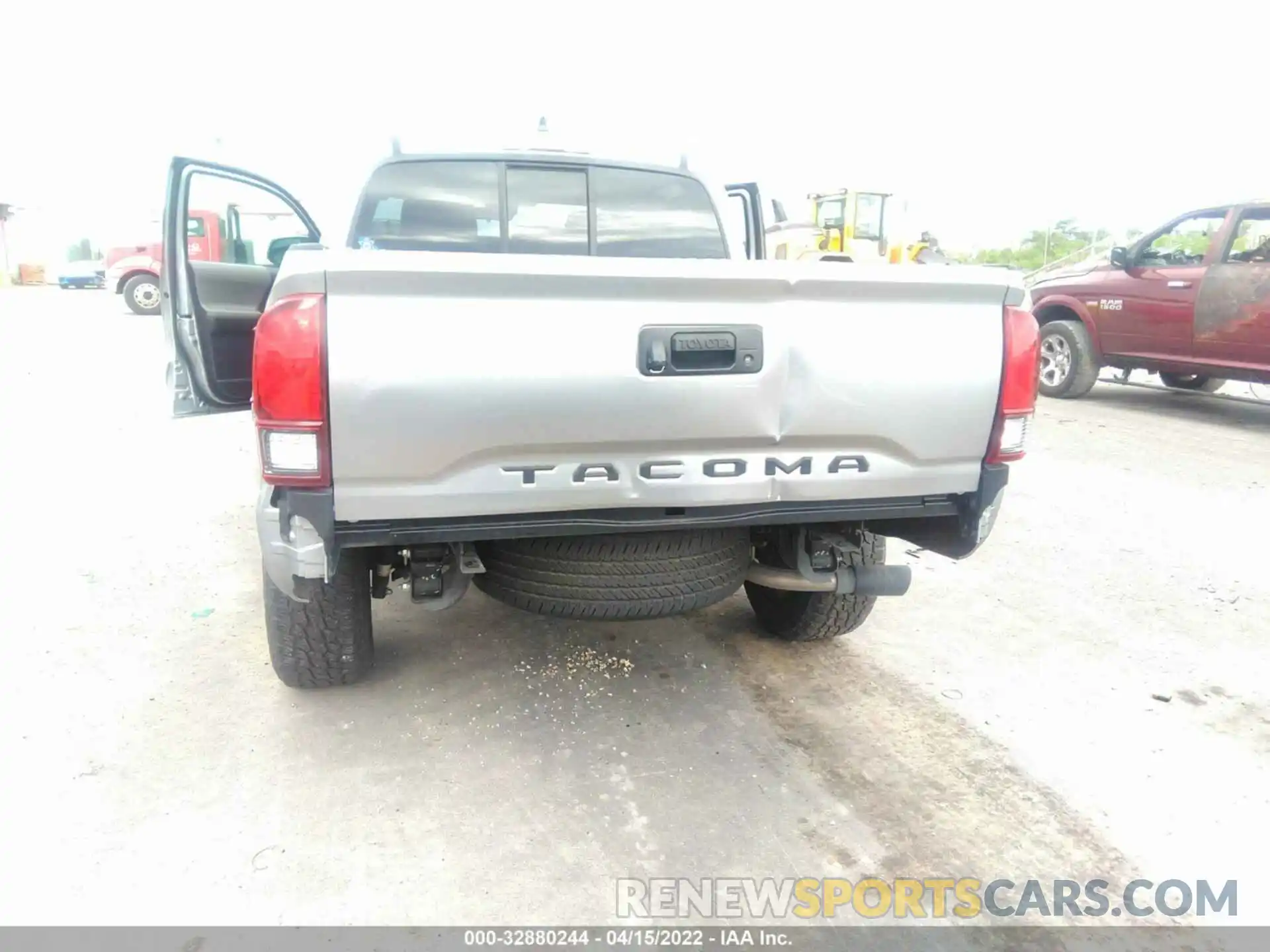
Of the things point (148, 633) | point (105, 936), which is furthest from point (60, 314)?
point (105, 936)

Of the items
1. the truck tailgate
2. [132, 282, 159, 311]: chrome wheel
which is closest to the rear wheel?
[132, 282, 159, 311]: chrome wheel

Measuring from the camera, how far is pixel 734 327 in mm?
2260

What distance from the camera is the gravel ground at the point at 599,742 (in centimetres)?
222

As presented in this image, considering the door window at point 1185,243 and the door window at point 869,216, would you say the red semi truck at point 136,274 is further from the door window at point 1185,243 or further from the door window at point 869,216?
the door window at point 1185,243

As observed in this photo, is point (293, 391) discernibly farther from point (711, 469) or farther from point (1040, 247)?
point (1040, 247)

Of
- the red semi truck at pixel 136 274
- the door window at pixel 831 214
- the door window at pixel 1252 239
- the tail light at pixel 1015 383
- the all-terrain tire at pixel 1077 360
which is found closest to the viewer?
the tail light at pixel 1015 383

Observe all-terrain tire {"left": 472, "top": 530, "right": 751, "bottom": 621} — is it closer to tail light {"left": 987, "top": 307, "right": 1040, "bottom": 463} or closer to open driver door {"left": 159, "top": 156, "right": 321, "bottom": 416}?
tail light {"left": 987, "top": 307, "right": 1040, "bottom": 463}

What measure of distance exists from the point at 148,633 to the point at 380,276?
235cm

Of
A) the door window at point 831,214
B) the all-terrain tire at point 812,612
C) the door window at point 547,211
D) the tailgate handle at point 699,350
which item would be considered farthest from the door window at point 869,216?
the tailgate handle at point 699,350

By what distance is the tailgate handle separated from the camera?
7.24 ft

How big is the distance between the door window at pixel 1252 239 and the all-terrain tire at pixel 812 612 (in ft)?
21.8

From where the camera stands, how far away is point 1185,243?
26.9 ft

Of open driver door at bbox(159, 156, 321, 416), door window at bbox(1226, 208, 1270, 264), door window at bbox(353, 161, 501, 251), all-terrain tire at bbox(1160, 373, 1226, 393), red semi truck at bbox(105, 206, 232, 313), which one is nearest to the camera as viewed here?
open driver door at bbox(159, 156, 321, 416)

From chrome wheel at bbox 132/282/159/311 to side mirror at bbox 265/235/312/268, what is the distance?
1643 centimetres
